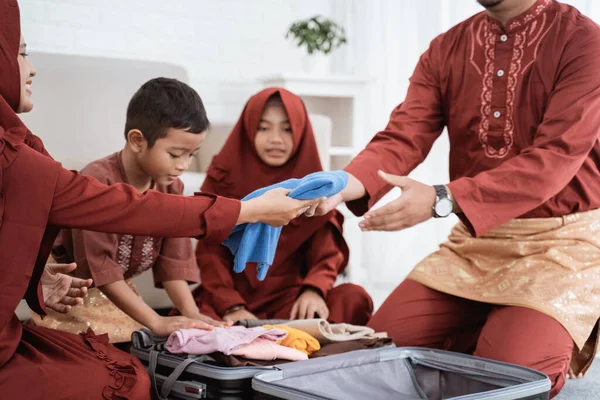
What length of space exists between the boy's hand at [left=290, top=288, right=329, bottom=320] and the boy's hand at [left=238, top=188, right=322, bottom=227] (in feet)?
2.32

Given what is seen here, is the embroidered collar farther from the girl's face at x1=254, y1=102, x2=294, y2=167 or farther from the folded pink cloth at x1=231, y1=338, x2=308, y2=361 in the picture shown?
A: the folded pink cloth at x1=231, y1=338, x2=308, y2=361

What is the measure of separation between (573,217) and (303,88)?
2.09 metres

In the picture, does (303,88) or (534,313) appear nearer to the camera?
(534,313)

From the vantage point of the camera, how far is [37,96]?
273 cm

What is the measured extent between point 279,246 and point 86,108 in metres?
0.84

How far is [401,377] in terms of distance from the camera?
6.36ft

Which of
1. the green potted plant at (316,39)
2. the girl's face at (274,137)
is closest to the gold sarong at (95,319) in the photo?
the girl's face at (274,137)

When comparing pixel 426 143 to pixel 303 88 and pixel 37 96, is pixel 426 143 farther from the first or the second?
pixel 303 88

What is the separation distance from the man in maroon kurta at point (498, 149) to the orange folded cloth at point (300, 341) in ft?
1.01

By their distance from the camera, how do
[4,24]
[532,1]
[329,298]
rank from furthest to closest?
1. [329,298]
2. [532,1]
3. [4,24]

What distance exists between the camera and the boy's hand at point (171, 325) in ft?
6.40

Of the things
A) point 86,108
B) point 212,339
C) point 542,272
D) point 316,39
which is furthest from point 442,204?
point 316,39

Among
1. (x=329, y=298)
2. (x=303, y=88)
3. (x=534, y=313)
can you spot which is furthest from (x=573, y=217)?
(x=303, y=88)

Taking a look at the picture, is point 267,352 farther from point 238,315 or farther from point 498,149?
point 498,149
